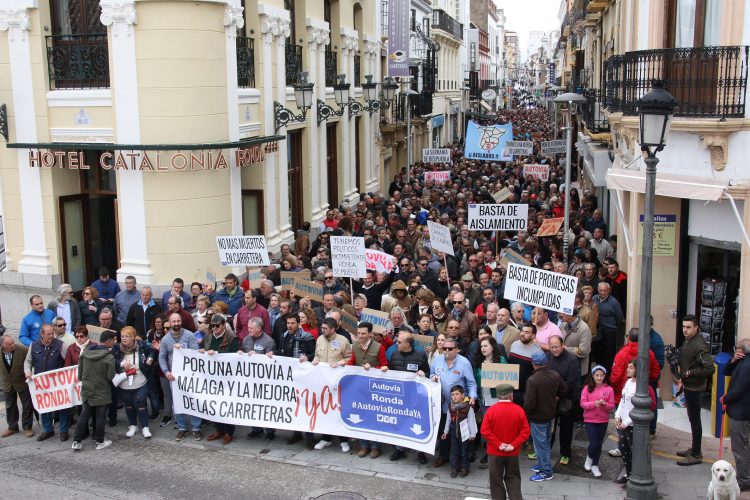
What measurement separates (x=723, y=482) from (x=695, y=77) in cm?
579

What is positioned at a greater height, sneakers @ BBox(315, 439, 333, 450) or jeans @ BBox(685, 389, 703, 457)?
jeans @ BBox(685, 389, 703, 457)

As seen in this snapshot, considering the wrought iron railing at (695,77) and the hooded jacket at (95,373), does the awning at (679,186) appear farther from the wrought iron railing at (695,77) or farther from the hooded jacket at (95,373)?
the hooded jacket at (95,373)

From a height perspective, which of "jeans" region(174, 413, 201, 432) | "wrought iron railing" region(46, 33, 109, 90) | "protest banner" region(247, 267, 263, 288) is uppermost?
"wrought iron railing" region(46, 33, 109, 90)

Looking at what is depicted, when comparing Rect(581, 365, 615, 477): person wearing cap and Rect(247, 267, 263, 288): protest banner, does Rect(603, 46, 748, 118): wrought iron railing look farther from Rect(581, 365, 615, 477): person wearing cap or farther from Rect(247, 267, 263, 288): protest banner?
Rect(247, 267, 263, 288): protest banner

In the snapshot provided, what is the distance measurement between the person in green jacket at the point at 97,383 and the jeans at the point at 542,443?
5298 mm

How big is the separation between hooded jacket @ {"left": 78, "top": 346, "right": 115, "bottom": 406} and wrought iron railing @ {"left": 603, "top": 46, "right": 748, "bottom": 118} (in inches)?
321

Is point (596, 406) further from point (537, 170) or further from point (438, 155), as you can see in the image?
point (438, 155)

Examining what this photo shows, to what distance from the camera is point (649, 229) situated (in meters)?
9.20

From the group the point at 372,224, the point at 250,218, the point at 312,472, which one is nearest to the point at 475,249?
the point at 372,224

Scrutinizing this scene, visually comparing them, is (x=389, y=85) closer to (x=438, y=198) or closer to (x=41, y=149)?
(x=438, y=198)

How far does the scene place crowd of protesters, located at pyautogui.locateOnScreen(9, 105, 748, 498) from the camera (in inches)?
399

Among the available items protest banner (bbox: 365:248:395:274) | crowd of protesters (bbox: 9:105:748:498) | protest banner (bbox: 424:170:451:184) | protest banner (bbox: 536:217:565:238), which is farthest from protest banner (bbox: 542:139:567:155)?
protest banner (bbox: 365:248:395:274)

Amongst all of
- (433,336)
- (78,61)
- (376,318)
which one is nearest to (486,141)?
(78,61)

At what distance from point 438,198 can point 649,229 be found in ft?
53.1
